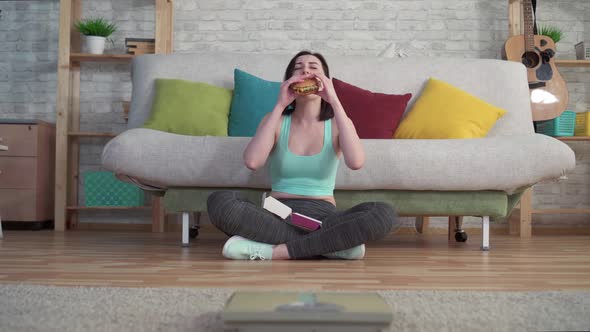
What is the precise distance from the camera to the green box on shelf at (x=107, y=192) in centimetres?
395

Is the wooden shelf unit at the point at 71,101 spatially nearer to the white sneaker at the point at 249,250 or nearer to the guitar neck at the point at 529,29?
the white sneaker at the point at 249,250

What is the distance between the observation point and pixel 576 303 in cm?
132

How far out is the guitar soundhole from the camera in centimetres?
390

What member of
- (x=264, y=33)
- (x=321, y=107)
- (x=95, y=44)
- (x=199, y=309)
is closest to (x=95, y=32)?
(x=95, y=44)

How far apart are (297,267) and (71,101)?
2882 mm

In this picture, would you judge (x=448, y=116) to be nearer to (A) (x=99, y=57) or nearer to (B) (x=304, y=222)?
(B) (x=304, y=222)

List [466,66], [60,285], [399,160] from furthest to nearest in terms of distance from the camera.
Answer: [466,66], [399,160], [60,285]

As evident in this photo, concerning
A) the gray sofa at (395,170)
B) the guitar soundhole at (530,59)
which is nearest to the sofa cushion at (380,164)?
the gray sofa at (395,170)

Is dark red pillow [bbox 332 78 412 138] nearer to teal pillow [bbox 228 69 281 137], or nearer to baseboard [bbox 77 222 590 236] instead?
teal pillow [bbox 228 69 281 137]

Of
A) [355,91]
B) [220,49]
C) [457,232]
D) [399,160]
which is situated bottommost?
[457,232]

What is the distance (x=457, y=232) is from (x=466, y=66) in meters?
0.93

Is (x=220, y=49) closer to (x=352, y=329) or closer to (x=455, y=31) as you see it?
(x=455, y=31)

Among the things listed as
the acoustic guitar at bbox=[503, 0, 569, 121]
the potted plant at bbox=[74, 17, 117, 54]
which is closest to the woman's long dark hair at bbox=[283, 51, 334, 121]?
the acoustic guitar at bbox=[503, 0, 569, 121]

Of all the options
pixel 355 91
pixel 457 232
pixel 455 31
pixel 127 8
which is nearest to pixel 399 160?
pixel 355 91
